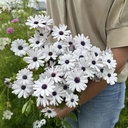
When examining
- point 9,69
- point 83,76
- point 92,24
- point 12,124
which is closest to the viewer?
point 83,76

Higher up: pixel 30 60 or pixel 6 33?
pixel 6 33

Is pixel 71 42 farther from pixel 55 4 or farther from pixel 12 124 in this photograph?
pixel 12 124

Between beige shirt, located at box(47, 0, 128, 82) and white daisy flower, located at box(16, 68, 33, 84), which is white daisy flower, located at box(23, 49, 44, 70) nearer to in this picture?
white daisy flower, located at box(16, 68, 33, 84)

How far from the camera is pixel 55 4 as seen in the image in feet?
3.28

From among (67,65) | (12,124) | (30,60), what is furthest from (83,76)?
(12,124)

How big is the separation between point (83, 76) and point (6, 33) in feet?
3.79

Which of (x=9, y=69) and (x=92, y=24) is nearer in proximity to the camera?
(x=92, y=24)

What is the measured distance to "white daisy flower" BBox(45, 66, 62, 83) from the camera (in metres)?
0.77

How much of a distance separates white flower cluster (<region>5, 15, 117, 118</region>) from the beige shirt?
82mm

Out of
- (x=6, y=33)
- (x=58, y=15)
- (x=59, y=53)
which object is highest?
(x=6, y=33)

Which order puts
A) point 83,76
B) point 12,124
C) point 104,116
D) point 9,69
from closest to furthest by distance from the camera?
point 83,76 → point 104,116 → point 9,69 → point 12,124

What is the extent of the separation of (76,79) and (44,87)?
0.08 meters

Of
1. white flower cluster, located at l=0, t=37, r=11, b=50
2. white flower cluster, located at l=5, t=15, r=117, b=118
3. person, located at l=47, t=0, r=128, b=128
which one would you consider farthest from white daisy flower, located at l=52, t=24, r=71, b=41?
white flower cluster, located at l=0, t=37, r=11, b=50

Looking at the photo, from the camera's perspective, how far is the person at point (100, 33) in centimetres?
86
